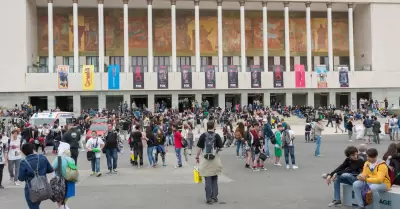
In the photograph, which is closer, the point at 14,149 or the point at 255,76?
the point at 14,149

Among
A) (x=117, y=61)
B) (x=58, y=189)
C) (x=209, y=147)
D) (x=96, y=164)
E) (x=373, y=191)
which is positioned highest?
(x=117, y=61)

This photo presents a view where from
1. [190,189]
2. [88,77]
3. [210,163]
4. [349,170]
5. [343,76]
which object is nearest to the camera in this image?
[349,170]

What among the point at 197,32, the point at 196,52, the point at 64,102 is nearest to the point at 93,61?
the point at 64,102

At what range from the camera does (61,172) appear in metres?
7.91

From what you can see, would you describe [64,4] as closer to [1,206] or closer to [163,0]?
[163,0]

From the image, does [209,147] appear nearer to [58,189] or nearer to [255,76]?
[58,189]

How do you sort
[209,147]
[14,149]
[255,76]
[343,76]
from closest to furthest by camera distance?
1. [209,147]
2. [14,149]
3. [255,76]
4. [343,76]

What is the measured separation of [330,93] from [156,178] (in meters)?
43.4

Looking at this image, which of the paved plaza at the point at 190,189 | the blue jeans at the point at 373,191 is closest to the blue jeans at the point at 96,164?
the paved plaza at the point at 190,189

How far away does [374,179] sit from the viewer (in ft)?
26.3

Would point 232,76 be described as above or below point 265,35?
below

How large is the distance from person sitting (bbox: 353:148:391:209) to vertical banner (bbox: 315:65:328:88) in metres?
43.9

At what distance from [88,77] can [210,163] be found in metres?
40.4

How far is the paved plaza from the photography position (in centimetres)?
959
